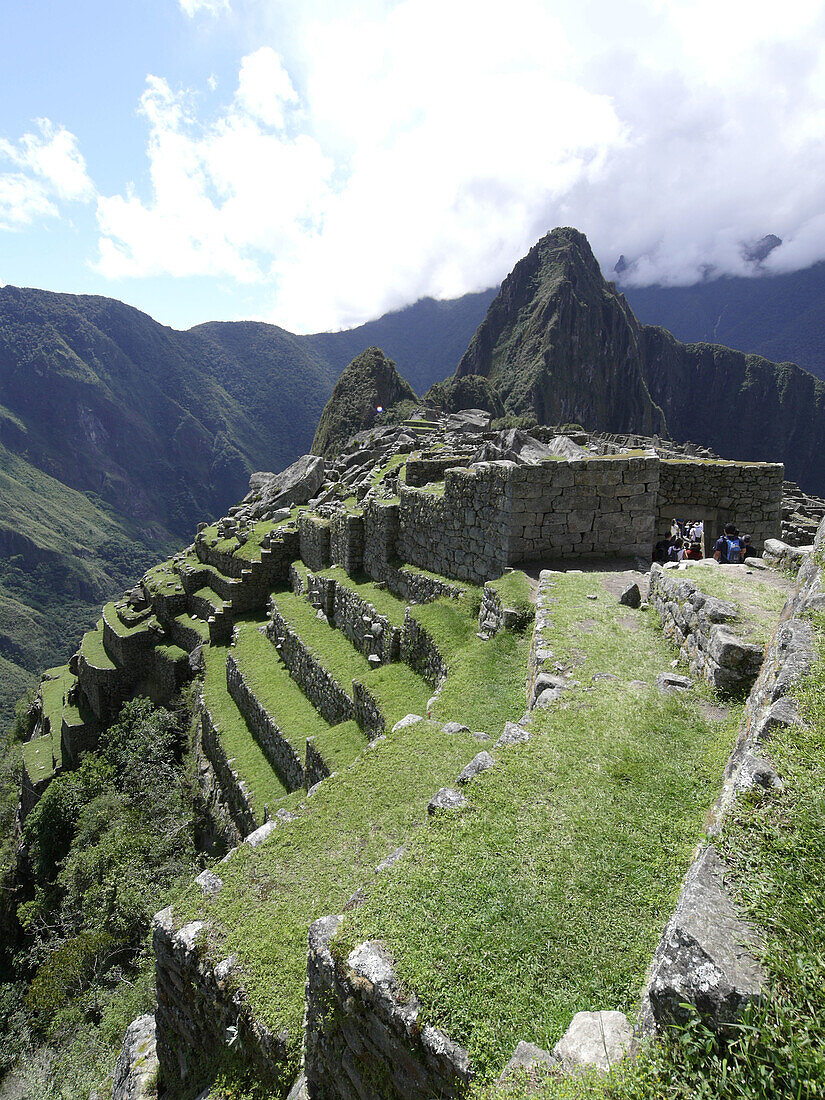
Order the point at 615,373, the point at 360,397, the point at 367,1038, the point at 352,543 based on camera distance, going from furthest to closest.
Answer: the point at 615,373 < the point at 360,397 < the point at 352,543 < the point at 367,1038

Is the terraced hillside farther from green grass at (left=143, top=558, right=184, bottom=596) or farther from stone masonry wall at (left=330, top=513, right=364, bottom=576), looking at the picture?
green grass at (left=143, top=558, right=184, bottom=596)

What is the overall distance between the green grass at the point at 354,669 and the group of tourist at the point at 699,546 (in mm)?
4978

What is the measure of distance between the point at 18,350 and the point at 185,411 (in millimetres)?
51846

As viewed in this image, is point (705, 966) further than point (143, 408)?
No

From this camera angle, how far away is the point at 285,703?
12.7 m

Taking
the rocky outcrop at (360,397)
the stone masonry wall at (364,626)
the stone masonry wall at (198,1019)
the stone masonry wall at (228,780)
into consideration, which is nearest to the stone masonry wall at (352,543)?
the stone masonry wall at (364,626)

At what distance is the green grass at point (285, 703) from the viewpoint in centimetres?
917

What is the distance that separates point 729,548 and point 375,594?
7.50m

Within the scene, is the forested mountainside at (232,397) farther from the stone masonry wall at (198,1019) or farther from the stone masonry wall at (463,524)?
the stone masonry wall at (198,1019)

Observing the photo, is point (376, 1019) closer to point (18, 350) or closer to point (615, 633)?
point (615, 633)

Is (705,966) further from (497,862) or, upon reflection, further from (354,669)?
(354,669)

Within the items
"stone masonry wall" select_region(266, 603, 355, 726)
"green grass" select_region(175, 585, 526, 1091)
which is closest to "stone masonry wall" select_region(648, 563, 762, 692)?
"green grass" select_region(175, 585, 526, 1091)

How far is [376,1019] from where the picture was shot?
2.70 metres

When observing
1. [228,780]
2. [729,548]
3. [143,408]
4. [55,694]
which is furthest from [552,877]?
[143,408]
